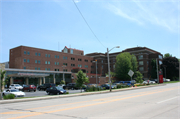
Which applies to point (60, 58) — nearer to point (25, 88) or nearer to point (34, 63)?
point (34, 63)

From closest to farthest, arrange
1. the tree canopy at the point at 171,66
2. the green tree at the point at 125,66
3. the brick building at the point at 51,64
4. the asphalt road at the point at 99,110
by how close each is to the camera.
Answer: the asphalt road at the point at 99,110, the brick building at the point at 51,64, the green tree at the point at 125,66, the tree canopy at the point at 171,66

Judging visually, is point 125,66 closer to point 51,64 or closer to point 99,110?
point 51,64

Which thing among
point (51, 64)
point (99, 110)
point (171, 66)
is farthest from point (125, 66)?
point (99, 110)

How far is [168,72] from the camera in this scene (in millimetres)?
87625

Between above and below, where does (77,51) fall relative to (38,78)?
above

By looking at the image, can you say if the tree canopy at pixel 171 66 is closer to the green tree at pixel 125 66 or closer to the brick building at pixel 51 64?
the brick building at pixel 51 64

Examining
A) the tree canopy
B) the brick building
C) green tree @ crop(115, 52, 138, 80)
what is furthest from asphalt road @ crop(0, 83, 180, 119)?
the tree canopy

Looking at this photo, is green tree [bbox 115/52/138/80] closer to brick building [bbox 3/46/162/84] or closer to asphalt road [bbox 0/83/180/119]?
brick building [bbox 3/46/162/84]

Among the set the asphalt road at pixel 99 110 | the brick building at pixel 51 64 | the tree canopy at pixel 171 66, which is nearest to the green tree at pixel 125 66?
the brick building at pixel 51 64

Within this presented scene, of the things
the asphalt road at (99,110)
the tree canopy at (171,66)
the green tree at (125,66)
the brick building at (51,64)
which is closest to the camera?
the asphalt road at (99,110)

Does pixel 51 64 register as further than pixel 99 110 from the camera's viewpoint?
Yes

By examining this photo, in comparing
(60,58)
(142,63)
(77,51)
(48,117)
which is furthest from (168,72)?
(48,117)

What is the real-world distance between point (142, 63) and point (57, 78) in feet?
146

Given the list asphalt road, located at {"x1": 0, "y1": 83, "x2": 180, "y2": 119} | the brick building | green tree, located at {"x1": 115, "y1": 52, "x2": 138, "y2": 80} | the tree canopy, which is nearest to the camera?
asphalt road, located at {"x1": 0, "y1": 83, "x2": 180, "y2": 119}
